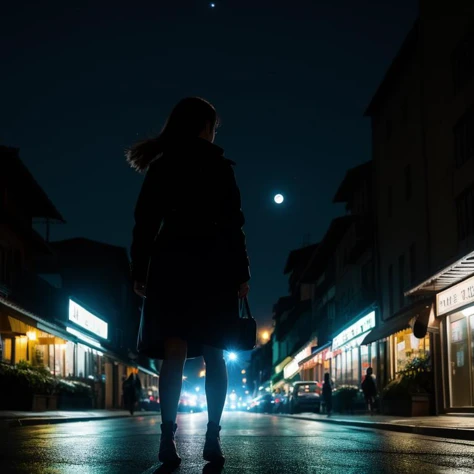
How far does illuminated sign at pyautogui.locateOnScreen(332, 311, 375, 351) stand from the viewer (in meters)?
36.4

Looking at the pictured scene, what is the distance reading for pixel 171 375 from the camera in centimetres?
525

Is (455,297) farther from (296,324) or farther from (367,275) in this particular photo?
(296,324)

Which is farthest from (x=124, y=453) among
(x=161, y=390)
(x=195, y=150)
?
(x=195, y=150)

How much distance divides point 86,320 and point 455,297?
26.9 metres

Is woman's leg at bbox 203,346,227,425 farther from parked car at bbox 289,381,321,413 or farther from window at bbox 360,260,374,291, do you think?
parked car at bbox 289,381,321,413

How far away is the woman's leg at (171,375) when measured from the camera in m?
5.22

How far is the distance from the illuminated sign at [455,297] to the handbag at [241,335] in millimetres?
16050

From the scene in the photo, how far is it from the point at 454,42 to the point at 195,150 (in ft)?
68.4

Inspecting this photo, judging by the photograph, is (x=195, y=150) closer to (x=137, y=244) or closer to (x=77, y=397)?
(x=137, y=244)

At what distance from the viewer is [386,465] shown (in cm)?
594

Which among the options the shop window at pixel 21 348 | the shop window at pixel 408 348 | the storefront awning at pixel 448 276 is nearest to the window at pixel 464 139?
the storefront awning at pixel 448 276

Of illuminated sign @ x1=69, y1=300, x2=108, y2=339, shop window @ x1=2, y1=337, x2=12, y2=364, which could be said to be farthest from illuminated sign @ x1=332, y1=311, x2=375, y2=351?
shop window @ x1=2, y1=337, x2=12, y2=364

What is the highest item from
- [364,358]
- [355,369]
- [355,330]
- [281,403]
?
[355,330]

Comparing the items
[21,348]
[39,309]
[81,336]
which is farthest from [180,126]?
[81,336]
